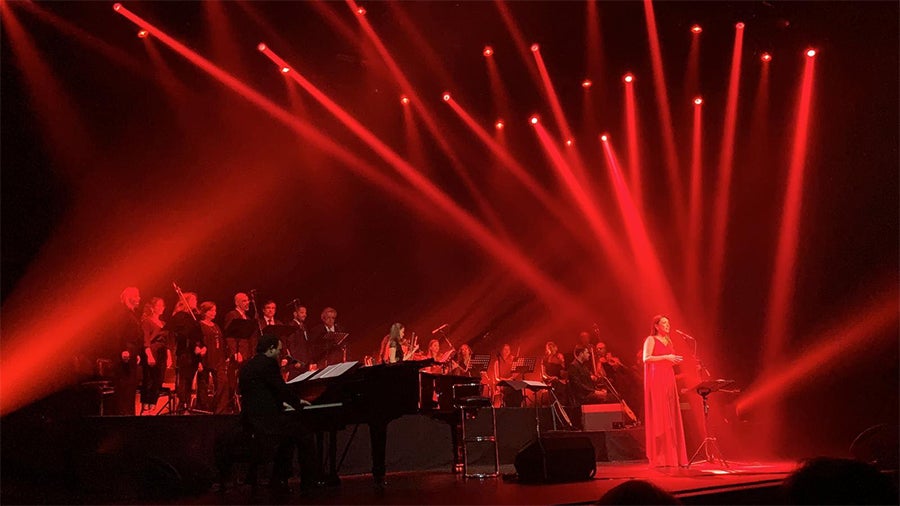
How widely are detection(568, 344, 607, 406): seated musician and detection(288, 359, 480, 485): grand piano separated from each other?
5952mm

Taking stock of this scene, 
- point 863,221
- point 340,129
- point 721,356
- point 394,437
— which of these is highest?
point 340,129

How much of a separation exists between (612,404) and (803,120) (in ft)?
16.7

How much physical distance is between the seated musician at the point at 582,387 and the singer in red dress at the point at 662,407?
3.53 m

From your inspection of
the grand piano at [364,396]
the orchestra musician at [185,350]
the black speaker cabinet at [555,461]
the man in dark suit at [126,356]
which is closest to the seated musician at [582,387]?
the black speaker cabinet at [555,461]

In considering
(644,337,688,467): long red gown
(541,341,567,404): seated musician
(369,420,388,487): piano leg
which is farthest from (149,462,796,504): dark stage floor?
(541,341,567,404): seated musician

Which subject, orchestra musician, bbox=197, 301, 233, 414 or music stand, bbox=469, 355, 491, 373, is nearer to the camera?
orchestra musician, bbox=197, 301, 233, 414

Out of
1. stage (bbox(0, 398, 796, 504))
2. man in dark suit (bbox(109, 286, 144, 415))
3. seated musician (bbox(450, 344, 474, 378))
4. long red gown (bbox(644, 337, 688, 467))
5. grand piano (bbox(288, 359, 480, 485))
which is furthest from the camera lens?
seated musician (bbox(450, 344, 474, 378))

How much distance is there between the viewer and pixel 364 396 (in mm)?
6309

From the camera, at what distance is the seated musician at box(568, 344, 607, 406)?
12.1m

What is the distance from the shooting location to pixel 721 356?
474 inches

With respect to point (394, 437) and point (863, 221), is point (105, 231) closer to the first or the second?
point (394, 437)

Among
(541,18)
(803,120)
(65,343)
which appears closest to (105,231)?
(65,343)

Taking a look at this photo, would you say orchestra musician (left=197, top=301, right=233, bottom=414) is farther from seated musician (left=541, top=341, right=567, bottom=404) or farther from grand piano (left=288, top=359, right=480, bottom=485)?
seated musician (left=541, top=341, right=567, bottom=404)

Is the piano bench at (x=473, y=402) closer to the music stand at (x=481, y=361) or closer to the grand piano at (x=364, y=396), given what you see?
the grand piano at (x=364, y=396)
